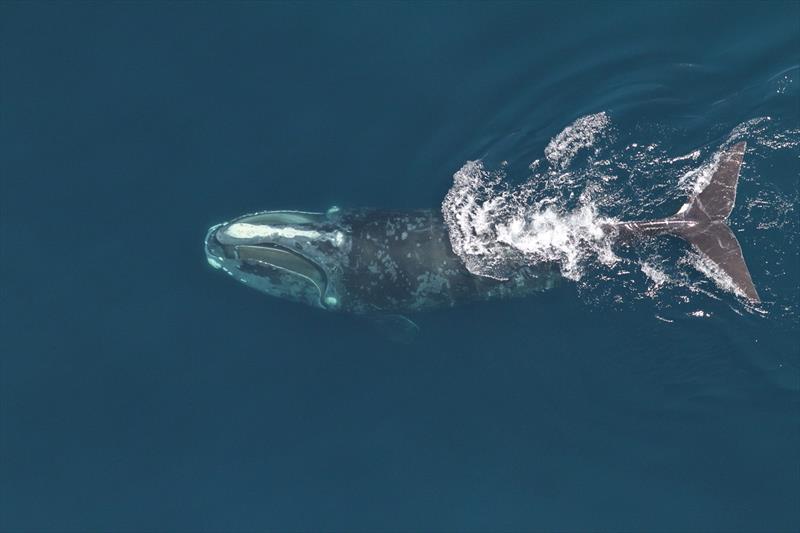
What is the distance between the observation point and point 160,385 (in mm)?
26766

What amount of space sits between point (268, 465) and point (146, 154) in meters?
11.7

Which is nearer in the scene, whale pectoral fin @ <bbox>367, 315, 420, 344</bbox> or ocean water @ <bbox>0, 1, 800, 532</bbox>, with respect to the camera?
ocean water @ <bbox>0, 1, 800, 532</bbox>

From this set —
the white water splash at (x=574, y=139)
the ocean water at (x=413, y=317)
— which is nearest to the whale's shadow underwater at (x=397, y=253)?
the ocean water at (x=413, y=317)

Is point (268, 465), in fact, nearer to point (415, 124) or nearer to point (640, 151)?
point (415, 124)

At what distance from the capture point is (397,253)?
24.3 m

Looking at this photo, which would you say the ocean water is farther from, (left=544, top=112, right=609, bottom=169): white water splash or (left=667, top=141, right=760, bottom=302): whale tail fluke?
(left=667, top=141, right=760, bottom=302): whale tail fluke

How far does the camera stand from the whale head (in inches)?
961

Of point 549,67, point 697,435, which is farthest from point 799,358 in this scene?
point 549,67

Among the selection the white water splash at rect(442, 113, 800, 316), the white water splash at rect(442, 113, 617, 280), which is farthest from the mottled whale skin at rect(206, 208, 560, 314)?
the white water splash at rect(442, 113, 800, 316)

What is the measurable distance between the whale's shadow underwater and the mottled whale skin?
0.10ft

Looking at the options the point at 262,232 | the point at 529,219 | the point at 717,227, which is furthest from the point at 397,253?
the point at 717,227

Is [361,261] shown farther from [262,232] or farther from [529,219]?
[529,219]

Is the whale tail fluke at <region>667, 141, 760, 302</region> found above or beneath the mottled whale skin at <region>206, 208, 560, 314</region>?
above

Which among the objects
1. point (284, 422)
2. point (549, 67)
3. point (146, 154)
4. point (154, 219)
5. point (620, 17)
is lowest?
point (284, 422)
